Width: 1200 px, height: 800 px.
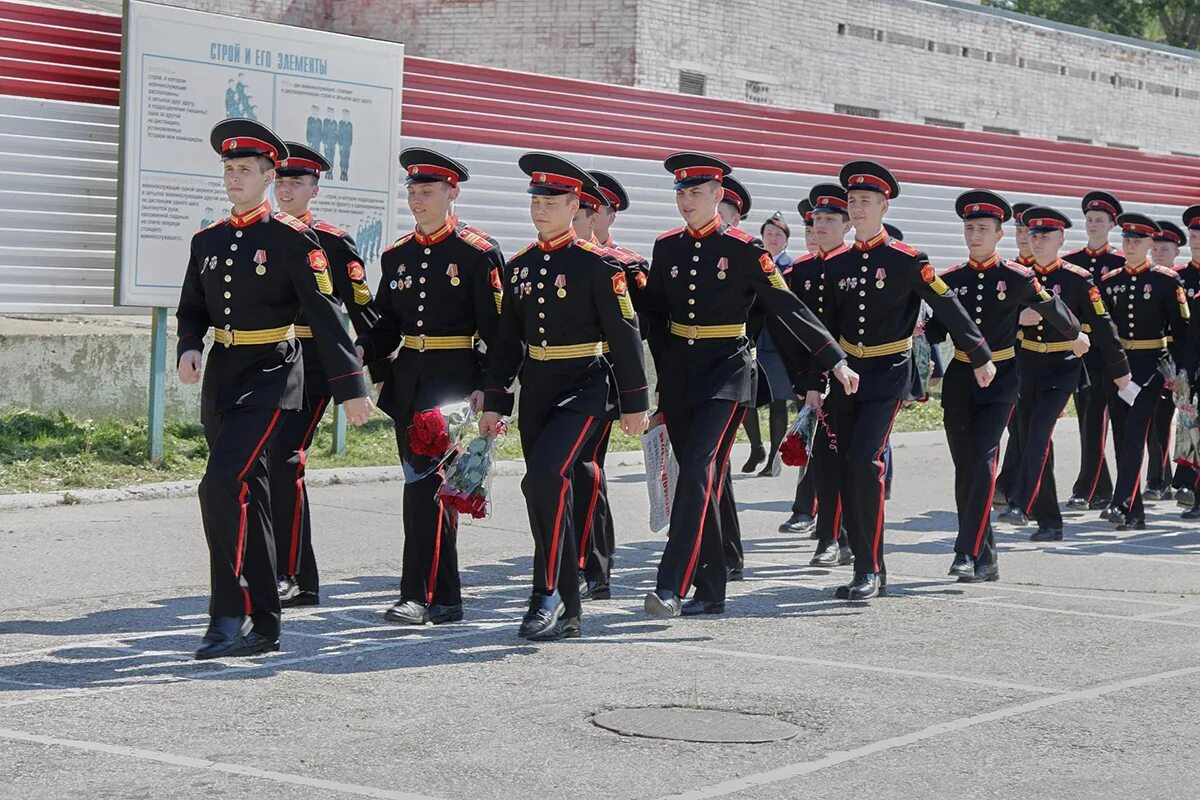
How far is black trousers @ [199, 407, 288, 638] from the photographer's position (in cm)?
772

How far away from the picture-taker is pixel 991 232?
10.9 meters

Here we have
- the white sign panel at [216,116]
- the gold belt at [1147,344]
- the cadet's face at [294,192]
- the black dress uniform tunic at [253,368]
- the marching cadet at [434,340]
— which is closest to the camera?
the black dress uniform tunic at [253,368]

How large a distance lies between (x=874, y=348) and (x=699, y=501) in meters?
1.53

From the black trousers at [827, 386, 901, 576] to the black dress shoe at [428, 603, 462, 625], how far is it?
86.0 inches

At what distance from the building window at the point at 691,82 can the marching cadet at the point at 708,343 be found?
1586 cm

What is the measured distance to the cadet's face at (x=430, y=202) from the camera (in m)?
8.68

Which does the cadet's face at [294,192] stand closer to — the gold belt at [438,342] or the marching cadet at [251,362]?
the gold belt at [438,342]

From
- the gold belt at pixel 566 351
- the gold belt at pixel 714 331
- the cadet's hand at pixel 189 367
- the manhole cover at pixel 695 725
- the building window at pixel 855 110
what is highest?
the building window at pixel 855 110

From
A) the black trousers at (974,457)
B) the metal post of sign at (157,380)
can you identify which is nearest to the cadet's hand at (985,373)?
the black trousers at (974,457)

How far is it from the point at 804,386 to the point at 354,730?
4.33 metres

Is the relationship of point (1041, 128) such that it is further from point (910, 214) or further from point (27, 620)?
point (27, 620)

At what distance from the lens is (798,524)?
1244cm

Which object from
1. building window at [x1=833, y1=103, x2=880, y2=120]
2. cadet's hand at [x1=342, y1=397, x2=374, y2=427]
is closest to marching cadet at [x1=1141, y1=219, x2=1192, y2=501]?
cadet's hand at [x1=342, y1=397, x2=374, y2=427]

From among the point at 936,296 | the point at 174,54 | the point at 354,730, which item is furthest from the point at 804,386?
the point at 174,54
